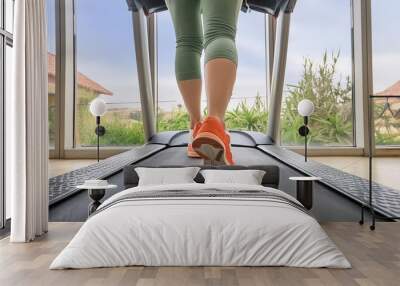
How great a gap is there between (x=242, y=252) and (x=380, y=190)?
263 centimetres

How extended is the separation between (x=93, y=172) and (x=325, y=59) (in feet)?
15.4

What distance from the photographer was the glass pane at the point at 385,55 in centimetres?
752

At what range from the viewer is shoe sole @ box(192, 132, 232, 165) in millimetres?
2785

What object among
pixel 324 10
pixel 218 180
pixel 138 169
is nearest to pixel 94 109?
pixel 138 169

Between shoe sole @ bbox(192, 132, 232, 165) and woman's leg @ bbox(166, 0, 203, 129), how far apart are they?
21.6 inches

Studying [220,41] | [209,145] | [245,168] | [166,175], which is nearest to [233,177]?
[245,168]

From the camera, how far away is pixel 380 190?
4.58m

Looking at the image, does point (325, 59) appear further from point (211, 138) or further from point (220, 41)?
point (220, 41)

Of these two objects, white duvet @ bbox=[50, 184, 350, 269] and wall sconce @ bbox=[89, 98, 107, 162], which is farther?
wall sconce @ bbox=[89, 98, 107, 162]

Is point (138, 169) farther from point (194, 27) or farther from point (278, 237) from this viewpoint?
point (278, 237)

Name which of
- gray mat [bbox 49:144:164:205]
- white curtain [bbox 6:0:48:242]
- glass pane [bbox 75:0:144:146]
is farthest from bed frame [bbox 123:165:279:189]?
glass pane [bbox 75:0:144:146]

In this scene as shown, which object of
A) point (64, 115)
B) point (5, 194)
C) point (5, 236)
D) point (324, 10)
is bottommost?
point (5, 236)

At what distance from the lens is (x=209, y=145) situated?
2832 millimetres

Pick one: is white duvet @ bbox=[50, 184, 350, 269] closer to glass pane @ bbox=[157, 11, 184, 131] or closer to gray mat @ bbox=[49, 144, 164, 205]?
gray mat @ bbox=[49, 144, 164, 205]
